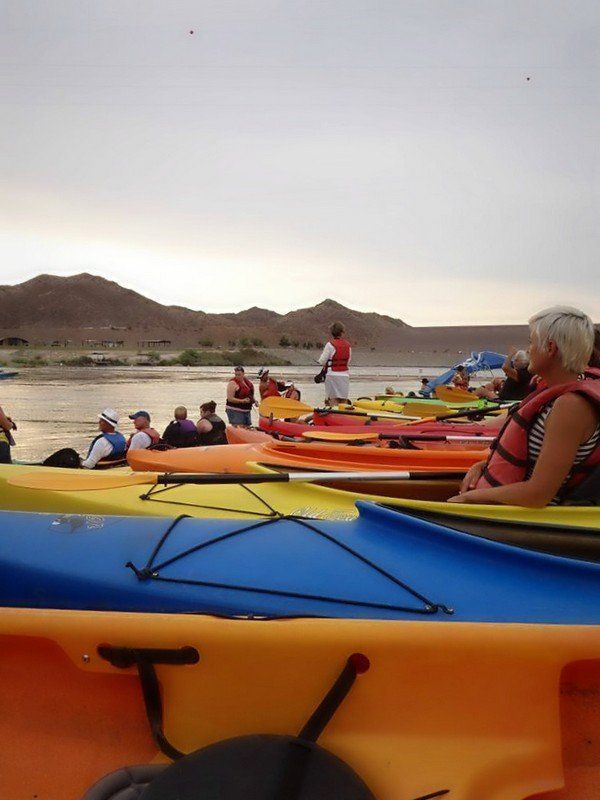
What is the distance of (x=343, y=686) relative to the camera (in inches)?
64.2

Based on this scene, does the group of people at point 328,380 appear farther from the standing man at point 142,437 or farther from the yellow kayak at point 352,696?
the yellow kayak at point 352,696

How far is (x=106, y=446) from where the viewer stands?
6195 millimetres

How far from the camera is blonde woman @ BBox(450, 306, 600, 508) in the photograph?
2.21 m

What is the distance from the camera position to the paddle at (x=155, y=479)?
3148mm

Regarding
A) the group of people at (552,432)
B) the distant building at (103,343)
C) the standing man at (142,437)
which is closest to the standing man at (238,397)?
the standing man at (142,437)

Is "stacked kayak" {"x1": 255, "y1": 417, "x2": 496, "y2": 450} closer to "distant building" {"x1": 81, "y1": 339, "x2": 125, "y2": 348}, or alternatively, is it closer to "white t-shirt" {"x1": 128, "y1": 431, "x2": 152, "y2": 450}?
"white t-shirt" {"x1": 128, "y1": 431, "x2": 152, "y2": 450}

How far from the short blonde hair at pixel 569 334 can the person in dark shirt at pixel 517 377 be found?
582cm

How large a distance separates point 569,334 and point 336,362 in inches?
277

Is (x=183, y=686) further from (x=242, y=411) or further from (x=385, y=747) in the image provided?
(x=242, y=411)

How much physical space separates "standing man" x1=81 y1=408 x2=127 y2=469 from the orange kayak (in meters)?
1.28

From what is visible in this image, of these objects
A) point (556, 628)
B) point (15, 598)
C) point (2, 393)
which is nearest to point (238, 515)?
point (15, 598)

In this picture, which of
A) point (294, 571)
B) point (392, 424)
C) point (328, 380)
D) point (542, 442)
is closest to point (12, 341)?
point (328, 380)

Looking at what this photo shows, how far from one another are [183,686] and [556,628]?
102 cm

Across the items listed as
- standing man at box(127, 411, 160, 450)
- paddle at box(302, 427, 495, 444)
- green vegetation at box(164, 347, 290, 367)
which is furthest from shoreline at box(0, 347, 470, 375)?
paddle at box(302, 427, 495, 444)
